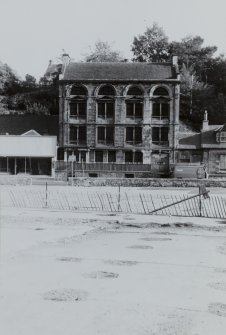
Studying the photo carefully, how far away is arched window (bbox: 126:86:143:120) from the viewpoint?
58.1 meters

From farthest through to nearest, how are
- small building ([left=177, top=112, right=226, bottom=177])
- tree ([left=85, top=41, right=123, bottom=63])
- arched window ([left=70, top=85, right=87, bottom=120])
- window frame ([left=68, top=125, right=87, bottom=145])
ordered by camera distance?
tree ([left=85, top=41, right=123, bottom=63]) → window frame ([left=68, top=125, right=87, bottom=145]) → arched window ([left=70, top=85, right=87, bottom=120]) → small building ([left=177, top=112, right=226, bottom=177])

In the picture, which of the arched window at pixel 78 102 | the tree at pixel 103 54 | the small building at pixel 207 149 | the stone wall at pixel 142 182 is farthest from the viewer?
the tree at pixel 103 54

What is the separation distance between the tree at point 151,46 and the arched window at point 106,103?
24161 mm

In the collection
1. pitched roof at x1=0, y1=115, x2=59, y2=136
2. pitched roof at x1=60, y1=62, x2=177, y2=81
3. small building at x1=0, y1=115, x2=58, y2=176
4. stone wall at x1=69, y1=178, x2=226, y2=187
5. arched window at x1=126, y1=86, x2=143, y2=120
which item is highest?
pitched roof at x1=60, y1=62, x2=177, y2=81

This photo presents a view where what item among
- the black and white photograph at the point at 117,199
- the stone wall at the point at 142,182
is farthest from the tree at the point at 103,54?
the stone wall at the point at 142,182

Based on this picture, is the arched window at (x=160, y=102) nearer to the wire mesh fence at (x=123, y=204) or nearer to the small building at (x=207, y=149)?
the small building at (x=207, y=149)

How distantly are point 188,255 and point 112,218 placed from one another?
855 centimetres

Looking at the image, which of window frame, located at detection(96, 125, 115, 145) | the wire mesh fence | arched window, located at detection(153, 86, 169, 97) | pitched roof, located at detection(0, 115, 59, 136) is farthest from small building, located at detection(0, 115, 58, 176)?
the wire mesh fence

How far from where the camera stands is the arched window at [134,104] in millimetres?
58062

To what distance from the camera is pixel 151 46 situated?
80250 mm

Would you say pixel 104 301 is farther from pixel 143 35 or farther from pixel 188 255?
pixel 143 35

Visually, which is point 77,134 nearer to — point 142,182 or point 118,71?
point 118,71

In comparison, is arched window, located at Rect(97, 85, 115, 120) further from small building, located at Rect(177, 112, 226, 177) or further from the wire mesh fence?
the wire mesh fence

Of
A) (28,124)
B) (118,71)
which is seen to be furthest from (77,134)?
(118,71)
